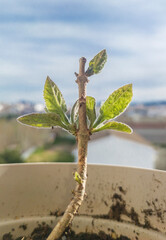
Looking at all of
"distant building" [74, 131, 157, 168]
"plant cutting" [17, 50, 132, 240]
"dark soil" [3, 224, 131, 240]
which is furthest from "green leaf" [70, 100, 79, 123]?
"distant building" [74, 131, 157, 168]

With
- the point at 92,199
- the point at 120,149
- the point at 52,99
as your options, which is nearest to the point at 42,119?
the point at 52,99

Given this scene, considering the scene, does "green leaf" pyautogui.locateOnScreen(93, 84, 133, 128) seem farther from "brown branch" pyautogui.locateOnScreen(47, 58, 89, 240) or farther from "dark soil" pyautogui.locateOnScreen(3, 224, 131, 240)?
"dark soil" pyautogui.locateOnScreen(3, 224, 131, 240)

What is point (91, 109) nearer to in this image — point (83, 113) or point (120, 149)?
point (83, 113)

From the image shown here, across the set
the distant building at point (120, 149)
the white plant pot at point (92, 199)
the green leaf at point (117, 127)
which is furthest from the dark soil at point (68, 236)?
the distant building at point (120, 149)

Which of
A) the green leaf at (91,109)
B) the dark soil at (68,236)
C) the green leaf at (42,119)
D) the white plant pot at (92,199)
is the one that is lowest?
the dark soil at (68,236)

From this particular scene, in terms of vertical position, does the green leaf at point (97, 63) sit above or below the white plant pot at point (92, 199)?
above

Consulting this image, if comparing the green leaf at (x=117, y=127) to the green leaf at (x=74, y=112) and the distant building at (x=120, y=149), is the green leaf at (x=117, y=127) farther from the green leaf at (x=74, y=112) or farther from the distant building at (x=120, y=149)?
the distant building at (x=120, y=149)

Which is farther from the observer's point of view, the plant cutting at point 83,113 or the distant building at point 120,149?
the distant building at point 120,149

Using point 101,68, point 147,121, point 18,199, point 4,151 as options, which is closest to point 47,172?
point 18,199
